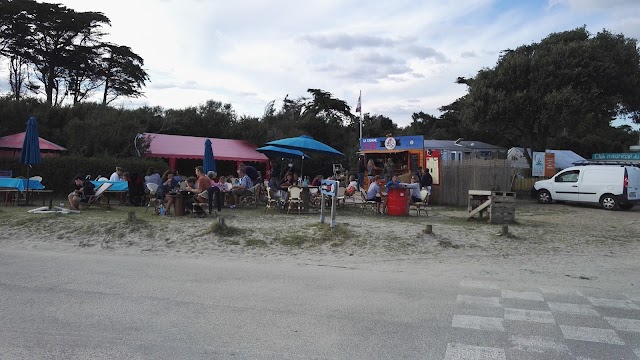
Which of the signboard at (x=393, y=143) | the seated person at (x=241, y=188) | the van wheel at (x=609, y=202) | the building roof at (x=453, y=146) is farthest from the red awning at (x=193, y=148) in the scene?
the van wheel at (x=609, y=202)

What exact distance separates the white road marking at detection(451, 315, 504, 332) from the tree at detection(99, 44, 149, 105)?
3914cm

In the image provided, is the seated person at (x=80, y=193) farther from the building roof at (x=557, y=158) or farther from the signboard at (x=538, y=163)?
the building roof at (x=557, y=158)

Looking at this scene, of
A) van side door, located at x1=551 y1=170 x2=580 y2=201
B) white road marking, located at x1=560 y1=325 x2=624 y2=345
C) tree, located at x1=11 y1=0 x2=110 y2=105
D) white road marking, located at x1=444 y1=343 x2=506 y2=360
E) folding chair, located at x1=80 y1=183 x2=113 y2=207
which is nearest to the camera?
white road marking, located at x1=444 y1=343 x2=506 y2=360

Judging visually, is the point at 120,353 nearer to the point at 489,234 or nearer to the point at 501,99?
the point at 489,234

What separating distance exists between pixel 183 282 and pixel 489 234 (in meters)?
7.01

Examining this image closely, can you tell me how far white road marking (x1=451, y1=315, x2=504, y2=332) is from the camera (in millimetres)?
4941

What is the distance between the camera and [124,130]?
23.5 m

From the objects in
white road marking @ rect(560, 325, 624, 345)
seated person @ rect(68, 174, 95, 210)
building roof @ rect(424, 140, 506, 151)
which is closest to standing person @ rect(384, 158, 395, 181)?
seated person @ rect(68, 174, 95, 210)

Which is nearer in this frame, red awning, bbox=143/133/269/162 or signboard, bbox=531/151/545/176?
signboard, bbox=531/151/545/176

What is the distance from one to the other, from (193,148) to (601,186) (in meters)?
21.5

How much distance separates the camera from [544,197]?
810 inches

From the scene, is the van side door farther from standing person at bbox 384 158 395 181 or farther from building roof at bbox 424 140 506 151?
building roof at bbox 424 140 506 151

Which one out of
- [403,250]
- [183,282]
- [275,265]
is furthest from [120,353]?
[403,250]

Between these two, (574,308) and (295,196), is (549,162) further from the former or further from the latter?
(574,308)
